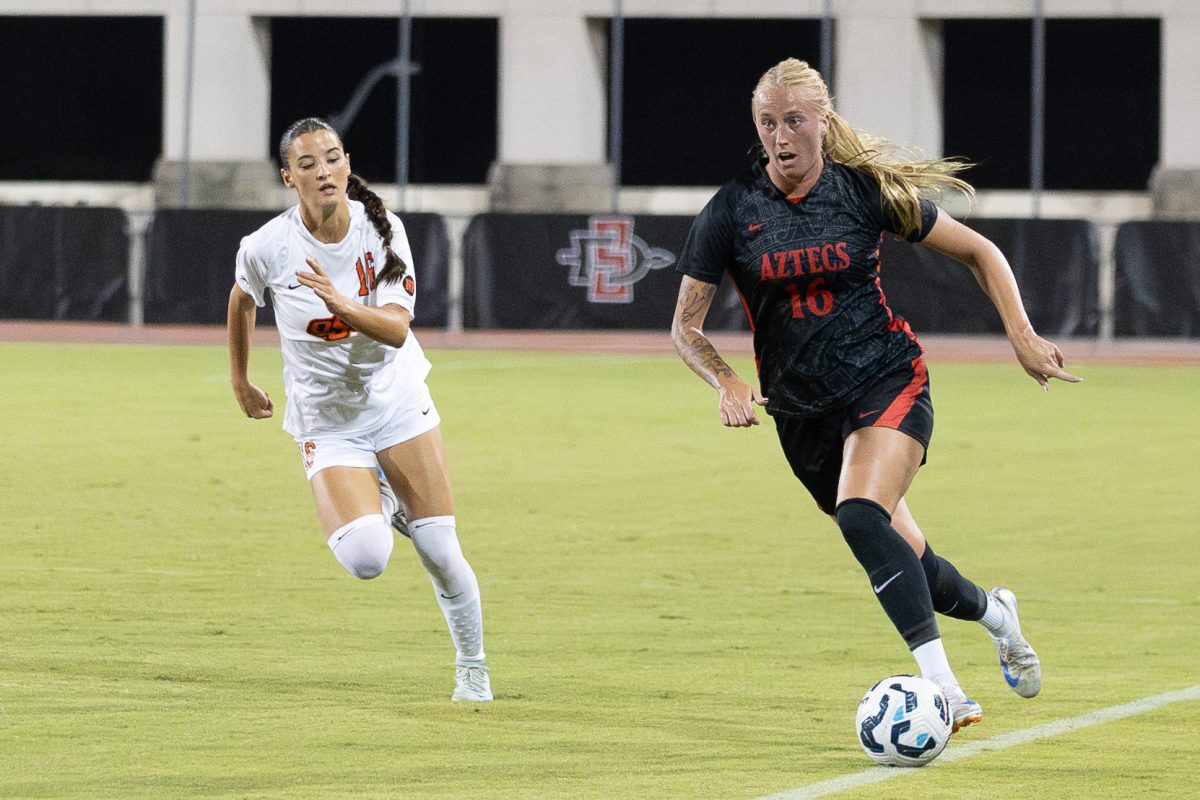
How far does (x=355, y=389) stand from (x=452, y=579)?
0.73 meters

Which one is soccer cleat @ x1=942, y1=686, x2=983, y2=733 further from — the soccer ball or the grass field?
the grass field

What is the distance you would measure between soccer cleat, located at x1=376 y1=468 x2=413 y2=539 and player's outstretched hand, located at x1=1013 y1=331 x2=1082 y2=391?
2.19m

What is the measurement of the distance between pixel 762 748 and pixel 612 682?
131 cm

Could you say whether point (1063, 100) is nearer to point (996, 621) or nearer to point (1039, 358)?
point (996, 621)

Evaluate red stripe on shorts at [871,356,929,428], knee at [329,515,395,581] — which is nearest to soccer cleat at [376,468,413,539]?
knee at [329,515,395,581]

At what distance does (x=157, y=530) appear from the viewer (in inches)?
481

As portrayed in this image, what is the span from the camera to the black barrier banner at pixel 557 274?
27797mm

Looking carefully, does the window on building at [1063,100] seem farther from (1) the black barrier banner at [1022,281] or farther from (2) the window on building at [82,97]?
(2) the window on building at [82,97]

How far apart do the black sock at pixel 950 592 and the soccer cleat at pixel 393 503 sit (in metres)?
1.78

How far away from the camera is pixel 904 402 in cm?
711

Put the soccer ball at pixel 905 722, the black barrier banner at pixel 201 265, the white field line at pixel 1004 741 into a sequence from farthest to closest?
the black barrier banner at pixel 201 265
the soccer ball at pixel 905 722
the white field line at pixel 1004 741

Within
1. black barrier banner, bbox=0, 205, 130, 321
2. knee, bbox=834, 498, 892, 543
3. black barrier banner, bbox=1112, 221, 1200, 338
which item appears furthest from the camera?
black barrier banner, bbox=0, 205, 130, 321

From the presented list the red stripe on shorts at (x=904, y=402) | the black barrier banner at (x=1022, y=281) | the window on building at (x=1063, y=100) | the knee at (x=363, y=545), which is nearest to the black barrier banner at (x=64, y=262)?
the black barrier banner at (x=1022, y=281)

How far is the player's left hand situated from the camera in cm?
708
